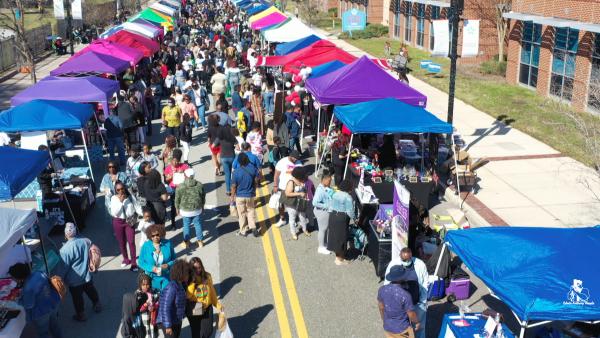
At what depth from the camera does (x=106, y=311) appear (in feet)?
30.3

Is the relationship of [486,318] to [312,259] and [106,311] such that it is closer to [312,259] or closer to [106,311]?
[312,259]

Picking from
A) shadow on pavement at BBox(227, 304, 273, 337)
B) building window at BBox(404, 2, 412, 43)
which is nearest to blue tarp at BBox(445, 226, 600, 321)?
shadow on pavement at BBox(227, 304, 273, 337)

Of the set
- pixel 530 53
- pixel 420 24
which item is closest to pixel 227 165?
pixel 530 53

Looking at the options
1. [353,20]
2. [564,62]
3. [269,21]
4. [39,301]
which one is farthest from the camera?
[353,20]

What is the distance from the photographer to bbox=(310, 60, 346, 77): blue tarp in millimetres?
18219

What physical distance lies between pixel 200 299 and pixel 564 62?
2054 centimetres

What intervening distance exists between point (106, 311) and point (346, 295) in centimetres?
368

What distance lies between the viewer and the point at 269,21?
1292 inches

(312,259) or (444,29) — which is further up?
(444,29)

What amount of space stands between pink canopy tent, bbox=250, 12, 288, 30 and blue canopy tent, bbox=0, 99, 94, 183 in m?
19.2

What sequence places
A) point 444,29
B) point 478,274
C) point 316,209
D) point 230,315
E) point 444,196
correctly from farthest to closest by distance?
point 444,29 < point 444,196 < point 316,209 < point 230,315 < point 478,274

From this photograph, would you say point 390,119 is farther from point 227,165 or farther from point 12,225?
point 12,225

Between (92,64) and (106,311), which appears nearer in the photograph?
(106,311)

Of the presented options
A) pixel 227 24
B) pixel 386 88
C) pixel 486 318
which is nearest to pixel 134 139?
pixel 386 88
